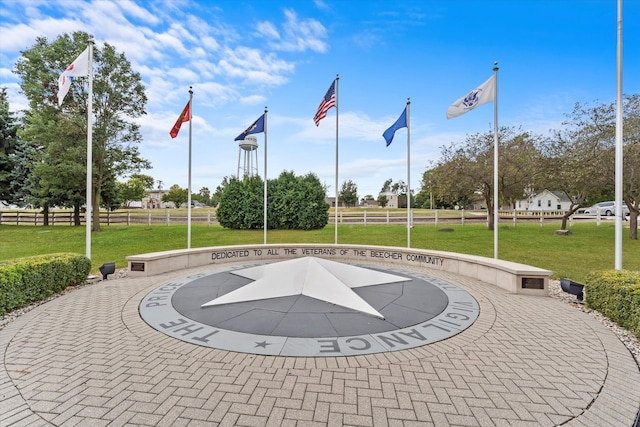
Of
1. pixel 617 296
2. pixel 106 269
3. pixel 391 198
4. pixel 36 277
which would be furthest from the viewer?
pixel 391 198

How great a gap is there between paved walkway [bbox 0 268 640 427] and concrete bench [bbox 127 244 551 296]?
2099 millimetres

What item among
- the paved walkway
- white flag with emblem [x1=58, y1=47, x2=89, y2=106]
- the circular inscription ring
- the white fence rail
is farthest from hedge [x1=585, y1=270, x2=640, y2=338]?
the white fence rail

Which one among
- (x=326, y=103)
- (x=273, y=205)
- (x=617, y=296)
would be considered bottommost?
(x=617, y=296)

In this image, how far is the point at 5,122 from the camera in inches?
955

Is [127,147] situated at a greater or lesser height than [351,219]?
greater

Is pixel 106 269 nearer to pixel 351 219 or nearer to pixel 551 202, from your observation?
pixel 351 219

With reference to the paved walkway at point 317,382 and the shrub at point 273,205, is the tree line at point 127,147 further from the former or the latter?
the paved walkway at point 317,382

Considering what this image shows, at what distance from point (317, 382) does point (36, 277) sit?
644cm

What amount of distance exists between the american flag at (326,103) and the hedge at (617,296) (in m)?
8.78

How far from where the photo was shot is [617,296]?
197 inches

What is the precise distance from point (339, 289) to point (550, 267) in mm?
8204

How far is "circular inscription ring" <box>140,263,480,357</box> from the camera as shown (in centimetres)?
401

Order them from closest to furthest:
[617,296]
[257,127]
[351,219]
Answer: [617,296]
[257,127]
[351,219]

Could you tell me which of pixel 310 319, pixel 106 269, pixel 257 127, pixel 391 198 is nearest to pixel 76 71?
pixel 106 269
